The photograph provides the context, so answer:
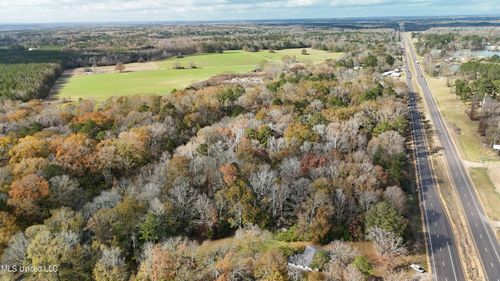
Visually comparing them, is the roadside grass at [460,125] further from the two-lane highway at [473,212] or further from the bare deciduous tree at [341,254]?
the bare deciduous tree at [341,254]

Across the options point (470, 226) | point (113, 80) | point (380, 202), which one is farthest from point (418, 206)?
point (113, 80)

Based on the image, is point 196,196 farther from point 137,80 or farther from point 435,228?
point 137,80

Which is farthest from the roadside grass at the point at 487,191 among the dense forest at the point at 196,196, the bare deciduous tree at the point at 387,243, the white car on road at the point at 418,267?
the bare deciduous tree at the point at 387,243

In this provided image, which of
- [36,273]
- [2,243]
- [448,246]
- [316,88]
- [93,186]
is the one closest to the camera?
[36,273]

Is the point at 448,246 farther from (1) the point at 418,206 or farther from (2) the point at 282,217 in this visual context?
(2) the point at 282,217

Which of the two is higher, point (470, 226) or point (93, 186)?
point (93, 186)

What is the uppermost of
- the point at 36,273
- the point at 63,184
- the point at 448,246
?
the point at 63,184

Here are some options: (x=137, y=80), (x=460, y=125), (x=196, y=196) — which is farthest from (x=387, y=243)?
(x=137, y=80)
